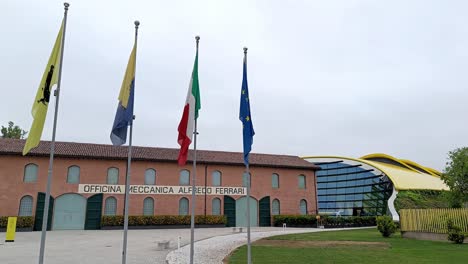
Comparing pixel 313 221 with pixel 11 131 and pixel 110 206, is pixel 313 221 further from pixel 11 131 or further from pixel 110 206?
pixel 11 131

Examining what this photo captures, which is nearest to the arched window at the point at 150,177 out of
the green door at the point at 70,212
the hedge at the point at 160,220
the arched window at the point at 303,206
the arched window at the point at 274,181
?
the hedge at the point at 160,220

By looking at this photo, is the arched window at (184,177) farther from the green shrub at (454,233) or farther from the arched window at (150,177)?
the green shrub at (454,233)

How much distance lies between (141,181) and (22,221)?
9.61 metres

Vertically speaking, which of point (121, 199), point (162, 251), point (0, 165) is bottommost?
point (162, 251)

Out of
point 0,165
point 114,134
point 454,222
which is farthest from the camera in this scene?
point 0,165

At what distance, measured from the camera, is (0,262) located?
11.6m

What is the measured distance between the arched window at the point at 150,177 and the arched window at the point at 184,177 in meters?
2.50

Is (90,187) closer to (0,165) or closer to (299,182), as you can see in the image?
(0,165)

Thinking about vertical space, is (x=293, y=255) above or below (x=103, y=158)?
below

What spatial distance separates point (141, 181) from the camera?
32531mm

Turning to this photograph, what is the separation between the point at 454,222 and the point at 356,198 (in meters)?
38.5

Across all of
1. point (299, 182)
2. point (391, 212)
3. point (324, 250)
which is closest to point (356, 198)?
point (391, 212)

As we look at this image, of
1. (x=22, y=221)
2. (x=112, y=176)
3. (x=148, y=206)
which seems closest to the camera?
(x=22, y=221)

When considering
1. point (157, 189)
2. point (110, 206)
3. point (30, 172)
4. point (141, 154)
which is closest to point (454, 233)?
point (157, 189)
